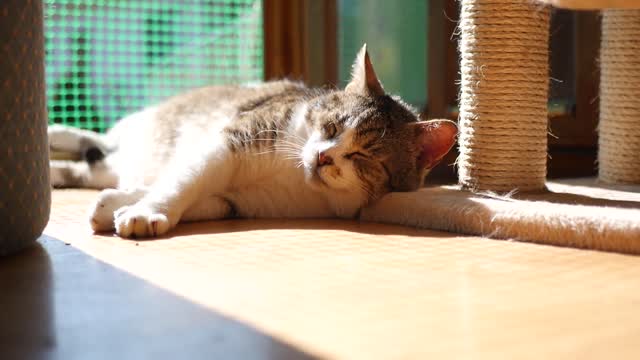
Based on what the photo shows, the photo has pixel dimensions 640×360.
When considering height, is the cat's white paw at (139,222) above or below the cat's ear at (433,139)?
below

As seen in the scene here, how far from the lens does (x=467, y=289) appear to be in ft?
3.96

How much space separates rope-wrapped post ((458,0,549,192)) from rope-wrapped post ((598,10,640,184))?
375 millimetres

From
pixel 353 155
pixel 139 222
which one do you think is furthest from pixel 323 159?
pixel 139 222

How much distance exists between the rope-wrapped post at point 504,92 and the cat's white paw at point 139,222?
85 cm

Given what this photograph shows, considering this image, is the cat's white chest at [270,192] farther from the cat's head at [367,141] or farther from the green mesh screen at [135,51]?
the green mesh screen at [135,51]

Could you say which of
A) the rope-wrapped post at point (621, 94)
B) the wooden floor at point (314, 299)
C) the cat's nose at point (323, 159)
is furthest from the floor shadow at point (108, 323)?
the rope-wrapped post at point (621, 94)

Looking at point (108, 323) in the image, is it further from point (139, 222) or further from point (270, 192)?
point (270, 192)

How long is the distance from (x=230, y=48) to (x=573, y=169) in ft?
4.86

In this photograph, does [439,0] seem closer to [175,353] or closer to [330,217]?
[330,217]

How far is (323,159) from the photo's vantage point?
1768 millimetres

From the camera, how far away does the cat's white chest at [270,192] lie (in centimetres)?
193

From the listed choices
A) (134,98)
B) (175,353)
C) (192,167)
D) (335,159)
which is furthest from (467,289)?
(134,98)

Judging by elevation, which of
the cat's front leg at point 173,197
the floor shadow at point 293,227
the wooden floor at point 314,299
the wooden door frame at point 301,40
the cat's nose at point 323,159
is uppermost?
the wooden door frame at point 301,40

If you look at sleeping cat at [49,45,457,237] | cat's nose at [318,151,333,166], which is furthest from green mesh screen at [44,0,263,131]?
cat's nose at [318,151,333,166]
